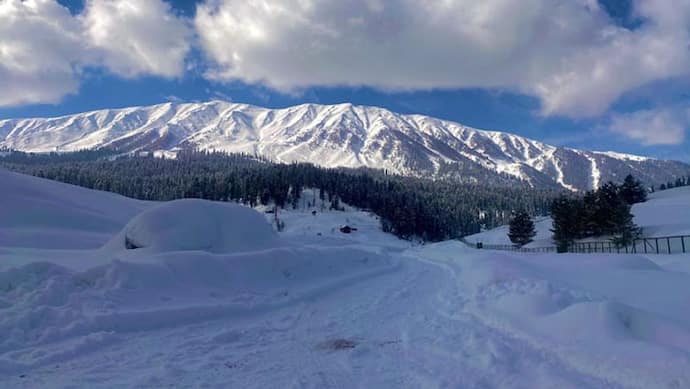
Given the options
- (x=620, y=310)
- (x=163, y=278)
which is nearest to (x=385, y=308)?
(x=620, y=310)

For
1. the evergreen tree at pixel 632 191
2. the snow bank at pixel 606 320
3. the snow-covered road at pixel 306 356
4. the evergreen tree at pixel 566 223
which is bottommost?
the snow-covered road at pixel 306 356

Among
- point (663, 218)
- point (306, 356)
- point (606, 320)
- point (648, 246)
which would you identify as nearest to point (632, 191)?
point (663, 218)

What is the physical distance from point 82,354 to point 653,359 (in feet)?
31.3

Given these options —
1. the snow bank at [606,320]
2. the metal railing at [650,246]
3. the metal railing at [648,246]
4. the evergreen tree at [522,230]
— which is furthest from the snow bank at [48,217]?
the evergreen tree at [522,230]

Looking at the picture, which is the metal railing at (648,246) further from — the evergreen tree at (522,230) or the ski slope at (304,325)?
the ski slope at (304,325)

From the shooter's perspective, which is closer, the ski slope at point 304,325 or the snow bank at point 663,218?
the ski slope at point 304,325

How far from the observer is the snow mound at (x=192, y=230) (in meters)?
16.5

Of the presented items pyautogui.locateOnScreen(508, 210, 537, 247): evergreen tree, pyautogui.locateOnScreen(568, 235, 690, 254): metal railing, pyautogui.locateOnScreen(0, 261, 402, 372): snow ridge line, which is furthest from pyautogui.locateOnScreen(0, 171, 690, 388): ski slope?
pyautogui.locateOnScreen(508, 210, 537, 247): evergreen tree

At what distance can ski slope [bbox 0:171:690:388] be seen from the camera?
6008mm

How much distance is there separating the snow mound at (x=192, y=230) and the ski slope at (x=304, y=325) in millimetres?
102

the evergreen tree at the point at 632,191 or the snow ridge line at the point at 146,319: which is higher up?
the evergreen tree at the point at 632,191

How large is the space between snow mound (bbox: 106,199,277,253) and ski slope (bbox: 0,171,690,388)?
102mm

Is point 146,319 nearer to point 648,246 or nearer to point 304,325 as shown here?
point 304,325

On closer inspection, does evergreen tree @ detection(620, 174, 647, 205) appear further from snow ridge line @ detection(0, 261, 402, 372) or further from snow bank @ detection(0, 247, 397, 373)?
snow ridge line @ detection(0, 261, 402, 372)
